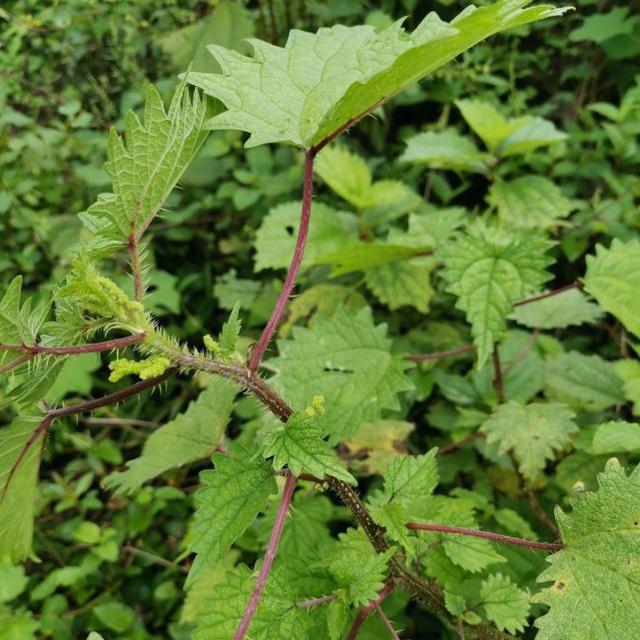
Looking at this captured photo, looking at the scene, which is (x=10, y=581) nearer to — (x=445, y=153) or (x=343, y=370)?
(x=343, y=370)

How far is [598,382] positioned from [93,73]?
10.3 ft

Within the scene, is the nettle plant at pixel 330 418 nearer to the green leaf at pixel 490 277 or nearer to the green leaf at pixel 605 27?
the green leaf at pixel 490 277

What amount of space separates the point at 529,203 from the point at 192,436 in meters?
1.53

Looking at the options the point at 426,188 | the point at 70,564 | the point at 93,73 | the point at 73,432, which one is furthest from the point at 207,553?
the point at 93,73

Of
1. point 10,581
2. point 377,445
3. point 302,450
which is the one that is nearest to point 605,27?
point 377,445

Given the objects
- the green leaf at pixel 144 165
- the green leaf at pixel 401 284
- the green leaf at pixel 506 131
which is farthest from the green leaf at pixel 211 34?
the green leaf at pixel 144 165

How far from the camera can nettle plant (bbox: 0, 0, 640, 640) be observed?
35.6 inches

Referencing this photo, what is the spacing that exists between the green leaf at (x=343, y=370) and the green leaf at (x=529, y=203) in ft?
2.74

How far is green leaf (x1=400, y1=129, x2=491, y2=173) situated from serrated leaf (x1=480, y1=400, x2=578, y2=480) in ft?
3.32

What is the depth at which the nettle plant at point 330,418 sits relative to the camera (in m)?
0.90

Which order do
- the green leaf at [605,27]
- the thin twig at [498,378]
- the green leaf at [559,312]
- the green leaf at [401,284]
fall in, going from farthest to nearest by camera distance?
the green leaf at [605,27] < the green leaf at [401,284] < the green leaf at [559,312] < the thin twig at [498,378]

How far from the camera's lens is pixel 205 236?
294 cm

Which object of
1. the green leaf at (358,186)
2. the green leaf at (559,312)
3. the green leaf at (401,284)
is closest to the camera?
the green leaf at (559,312)

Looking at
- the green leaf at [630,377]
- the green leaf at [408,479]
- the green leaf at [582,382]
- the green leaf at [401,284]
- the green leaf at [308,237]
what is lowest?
the green leaf at [582,382]
